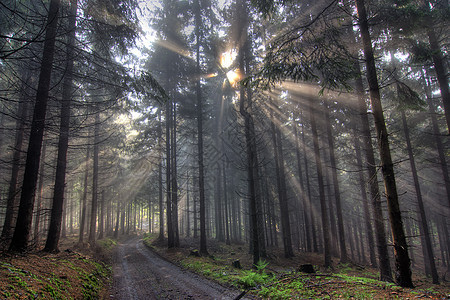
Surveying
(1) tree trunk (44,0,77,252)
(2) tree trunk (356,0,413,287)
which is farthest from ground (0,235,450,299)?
(1) tree trunk (44,0,77,252)

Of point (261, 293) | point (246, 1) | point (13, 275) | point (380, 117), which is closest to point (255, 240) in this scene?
point (261, 293)

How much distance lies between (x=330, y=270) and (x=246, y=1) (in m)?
16.7

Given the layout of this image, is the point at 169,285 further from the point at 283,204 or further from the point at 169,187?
the point at 283,204

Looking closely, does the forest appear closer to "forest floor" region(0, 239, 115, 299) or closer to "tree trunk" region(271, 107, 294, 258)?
"tree trunk" region(271, 107, 294, 258)

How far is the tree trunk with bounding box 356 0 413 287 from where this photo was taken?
19.8ft

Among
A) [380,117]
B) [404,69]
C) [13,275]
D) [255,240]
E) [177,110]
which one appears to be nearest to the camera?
[13,275]

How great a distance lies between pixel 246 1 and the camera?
43.6 ft

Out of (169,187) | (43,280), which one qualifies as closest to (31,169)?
(43,280)

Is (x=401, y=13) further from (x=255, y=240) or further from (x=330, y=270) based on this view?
(x=330, y=270)

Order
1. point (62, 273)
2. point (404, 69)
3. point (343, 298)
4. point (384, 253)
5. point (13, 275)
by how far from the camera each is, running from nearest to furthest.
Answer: point (13, 275) → point (343, 298) → point (62, 273) → point (384, 253) → point (404, 69)

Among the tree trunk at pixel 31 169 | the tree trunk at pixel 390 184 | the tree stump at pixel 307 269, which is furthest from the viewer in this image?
the tree stump at pixel 307 269

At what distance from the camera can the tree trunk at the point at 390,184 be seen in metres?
6.02

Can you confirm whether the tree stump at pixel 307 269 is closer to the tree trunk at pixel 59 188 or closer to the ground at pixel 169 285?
the ground at pixel 169 285

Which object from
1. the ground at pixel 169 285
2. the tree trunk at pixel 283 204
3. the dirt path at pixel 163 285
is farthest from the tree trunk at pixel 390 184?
the tree trunk at pixel 283 204
